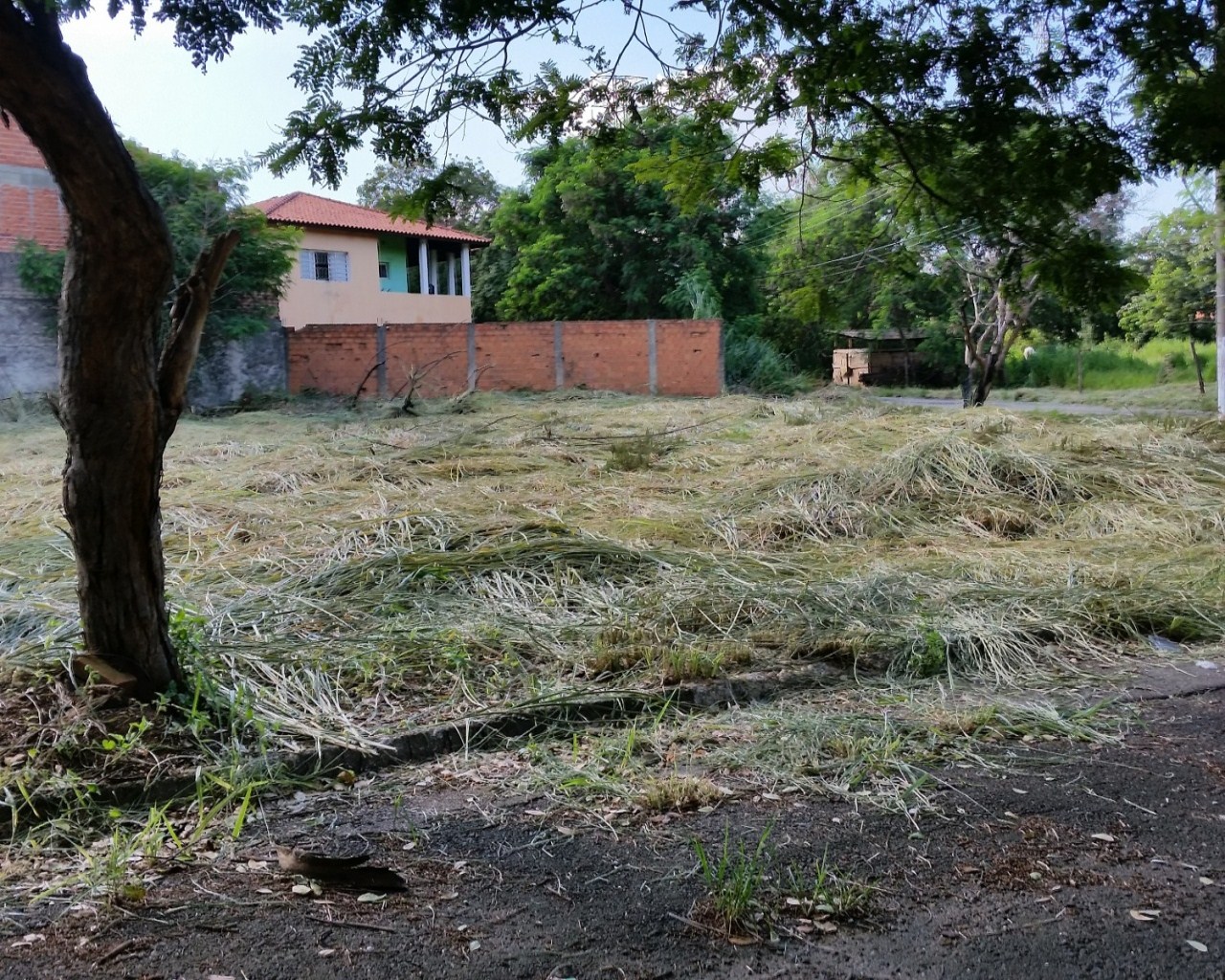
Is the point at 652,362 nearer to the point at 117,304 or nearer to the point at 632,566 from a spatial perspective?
the point at 632,566

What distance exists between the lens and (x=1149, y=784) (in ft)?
10.9

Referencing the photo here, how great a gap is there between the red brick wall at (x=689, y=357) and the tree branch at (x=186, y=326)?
61.7 feet

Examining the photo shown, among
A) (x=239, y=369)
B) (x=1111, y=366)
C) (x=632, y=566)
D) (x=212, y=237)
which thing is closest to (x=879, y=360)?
(x=1111, y=366)

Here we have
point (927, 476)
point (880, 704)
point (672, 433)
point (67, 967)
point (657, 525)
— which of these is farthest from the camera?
point (672, 433)

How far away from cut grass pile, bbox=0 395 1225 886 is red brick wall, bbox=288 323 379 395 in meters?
12.0

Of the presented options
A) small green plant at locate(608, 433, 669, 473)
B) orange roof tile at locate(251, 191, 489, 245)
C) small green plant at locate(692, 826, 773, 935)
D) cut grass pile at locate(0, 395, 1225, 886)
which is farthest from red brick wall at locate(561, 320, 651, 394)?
small green plant at locate(692, 826, 773, 935)

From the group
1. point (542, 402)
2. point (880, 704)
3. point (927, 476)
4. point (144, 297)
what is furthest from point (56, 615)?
point (542, 402)

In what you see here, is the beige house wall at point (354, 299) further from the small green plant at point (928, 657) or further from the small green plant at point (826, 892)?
the small green plant at point (826, 892)

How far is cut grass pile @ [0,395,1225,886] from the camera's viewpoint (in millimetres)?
3623

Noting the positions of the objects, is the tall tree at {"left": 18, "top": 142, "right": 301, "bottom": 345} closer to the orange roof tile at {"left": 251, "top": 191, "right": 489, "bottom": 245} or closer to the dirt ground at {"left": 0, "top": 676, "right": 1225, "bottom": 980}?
the orange roof tile at {"left": 251, "top": 191, "right": 489, "bottom": 245}

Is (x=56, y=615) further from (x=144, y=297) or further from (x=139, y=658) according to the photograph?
(x=144, y=297)

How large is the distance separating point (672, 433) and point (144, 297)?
9310 millimetres

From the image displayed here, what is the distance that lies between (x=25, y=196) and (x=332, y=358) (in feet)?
19.6

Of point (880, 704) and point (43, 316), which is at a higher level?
point (43, 316)
